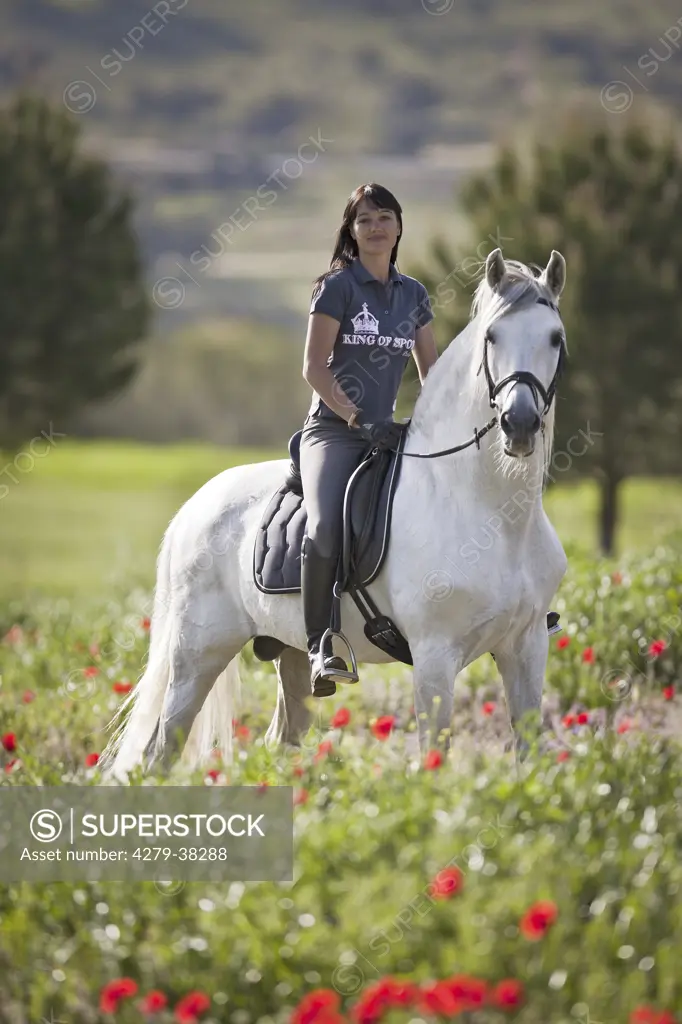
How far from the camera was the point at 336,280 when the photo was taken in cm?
514

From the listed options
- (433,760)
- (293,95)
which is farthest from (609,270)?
(293,95)

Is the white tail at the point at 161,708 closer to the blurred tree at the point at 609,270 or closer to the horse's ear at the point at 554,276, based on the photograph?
the horse's ear at the point at 554,276

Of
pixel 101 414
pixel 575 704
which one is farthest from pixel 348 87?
pixel 575 704

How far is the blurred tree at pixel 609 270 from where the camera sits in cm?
1670

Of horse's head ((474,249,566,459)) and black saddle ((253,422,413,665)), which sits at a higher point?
horse's head ((474,249,566,459))

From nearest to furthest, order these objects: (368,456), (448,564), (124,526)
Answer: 1. (448,564)
2. (368,456)
3. (124,526)

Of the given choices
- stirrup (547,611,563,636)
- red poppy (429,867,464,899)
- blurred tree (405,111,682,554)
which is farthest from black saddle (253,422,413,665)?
blurred tree (405,111,682,554)

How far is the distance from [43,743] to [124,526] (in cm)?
2670

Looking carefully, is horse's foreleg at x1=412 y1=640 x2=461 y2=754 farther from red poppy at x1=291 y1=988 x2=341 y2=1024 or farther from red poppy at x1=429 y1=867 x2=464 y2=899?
red poppy at x1=291 y1=988 x2=341 y2=1024

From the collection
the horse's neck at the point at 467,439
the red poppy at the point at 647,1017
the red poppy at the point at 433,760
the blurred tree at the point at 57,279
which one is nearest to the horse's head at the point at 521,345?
the horse's neck at the point at 467,439

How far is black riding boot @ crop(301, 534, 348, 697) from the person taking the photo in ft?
16.8

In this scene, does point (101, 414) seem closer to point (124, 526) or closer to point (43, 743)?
point (124, 526)

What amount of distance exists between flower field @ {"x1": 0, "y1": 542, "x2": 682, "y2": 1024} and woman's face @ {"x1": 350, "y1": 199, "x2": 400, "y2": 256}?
2.18 metres

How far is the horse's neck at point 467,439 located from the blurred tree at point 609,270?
11263mm
